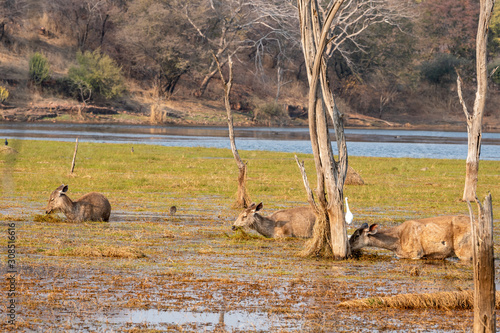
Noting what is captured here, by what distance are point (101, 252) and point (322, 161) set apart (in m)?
3.97

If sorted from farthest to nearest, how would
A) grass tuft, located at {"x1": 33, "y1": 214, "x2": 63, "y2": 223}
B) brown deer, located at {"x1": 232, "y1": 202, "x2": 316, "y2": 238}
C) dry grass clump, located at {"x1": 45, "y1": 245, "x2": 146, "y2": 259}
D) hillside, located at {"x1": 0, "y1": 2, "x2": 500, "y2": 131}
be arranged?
1. hillside, located at {"x1": 0, "y1": 2, "x2": 500, "y2": 131}
2. grass tuft, located at {"x1": 33, "y1": 214, "x2": 63, "y2": 223}
3. brown deer, located at {"x1": 232, "y1": 202, "x2": 316, "y2": 238}
4. dry grass clump, located at {"x1": 45, "y1": 245, "x2": 146, "y2": 259}

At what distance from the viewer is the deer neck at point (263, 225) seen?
14.1 meters

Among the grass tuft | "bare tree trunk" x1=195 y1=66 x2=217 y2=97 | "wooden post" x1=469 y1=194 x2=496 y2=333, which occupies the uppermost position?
"bare tree trunk" x1=195 y1=66 x2=217 y2=97

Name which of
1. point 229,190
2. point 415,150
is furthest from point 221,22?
point 229,190

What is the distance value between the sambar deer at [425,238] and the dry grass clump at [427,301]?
114 inches

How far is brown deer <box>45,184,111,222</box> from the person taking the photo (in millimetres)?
15000

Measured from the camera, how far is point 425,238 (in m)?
12.2

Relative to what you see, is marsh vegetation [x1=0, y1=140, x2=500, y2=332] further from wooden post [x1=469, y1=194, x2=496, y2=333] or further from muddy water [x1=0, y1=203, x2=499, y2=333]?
wooden post [x1=469, y1=194, x2=496, y2=333]

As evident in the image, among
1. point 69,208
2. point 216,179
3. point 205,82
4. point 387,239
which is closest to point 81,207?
point 69,208

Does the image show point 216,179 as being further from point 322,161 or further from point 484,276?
point 484,276

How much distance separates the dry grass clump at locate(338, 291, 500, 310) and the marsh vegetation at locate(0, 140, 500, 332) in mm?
59

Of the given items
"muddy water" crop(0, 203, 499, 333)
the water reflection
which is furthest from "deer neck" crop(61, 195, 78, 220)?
the water reflection

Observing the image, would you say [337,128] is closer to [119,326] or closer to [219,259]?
[219,259]

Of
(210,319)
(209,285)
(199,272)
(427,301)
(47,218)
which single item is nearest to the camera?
(210,319)
